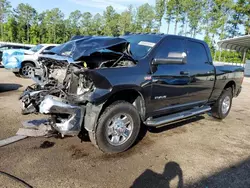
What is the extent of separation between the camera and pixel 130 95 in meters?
3.88

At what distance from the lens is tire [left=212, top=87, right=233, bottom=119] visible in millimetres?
6197

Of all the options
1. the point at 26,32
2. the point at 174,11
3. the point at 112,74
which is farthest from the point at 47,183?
the point at 26,32

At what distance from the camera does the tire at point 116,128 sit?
3422 millimetres

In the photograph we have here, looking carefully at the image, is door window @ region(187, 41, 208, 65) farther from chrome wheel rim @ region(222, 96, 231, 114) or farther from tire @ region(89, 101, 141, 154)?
tire @ region(89, 101, 141, 154)

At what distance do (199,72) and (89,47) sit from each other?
2.64m

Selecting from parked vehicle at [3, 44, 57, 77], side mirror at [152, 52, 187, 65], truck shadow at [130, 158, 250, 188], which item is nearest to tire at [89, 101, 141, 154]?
truck shadow at [130, 158, 250, 188]

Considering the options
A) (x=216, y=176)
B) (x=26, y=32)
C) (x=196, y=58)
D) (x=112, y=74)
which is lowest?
(x=216, y=176)

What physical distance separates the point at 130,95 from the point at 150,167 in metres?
1.23

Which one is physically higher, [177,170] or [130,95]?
[130,95]

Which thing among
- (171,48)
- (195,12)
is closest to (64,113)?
(171,48)

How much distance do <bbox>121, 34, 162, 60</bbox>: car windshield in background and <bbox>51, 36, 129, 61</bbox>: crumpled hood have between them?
13.3 inches

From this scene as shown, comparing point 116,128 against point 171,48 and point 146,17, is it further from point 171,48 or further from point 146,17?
point 146,17

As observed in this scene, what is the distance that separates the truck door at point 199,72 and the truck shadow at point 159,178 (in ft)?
6.58

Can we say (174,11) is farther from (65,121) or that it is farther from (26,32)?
(65,121)
